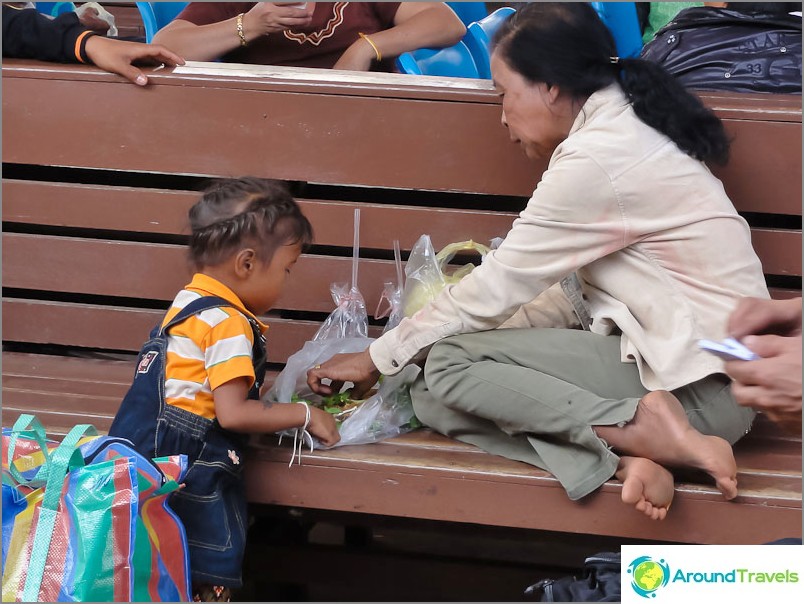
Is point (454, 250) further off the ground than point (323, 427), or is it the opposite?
point (454, 250)

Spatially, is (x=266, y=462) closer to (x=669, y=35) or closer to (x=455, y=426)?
(x=455, y=426)

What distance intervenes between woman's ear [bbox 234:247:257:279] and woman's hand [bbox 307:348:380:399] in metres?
0.32

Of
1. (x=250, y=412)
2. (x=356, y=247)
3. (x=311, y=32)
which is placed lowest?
(x=250, y=412)

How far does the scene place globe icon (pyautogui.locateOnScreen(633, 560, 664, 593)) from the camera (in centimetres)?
188

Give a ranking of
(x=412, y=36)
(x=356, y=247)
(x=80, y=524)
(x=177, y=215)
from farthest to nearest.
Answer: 1. (x=412, y=36)
2. (x=177, y=215)
3. (x=356, y=247)
4. (x=80, y=524)

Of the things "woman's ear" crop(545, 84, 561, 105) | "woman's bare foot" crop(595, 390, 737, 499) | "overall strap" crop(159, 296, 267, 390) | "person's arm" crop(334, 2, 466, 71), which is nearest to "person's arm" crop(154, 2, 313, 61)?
"person's arm" crop(334, 2, 466, 71)

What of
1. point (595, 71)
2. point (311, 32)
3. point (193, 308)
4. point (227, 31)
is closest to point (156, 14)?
point (227, 31)

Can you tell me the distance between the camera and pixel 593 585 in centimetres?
209

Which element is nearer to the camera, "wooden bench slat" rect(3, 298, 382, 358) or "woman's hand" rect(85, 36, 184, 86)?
"woman's hand" rect(85, 36, 184, 86)

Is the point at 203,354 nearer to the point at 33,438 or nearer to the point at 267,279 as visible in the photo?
the point at 267,279

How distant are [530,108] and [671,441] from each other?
0.85 m

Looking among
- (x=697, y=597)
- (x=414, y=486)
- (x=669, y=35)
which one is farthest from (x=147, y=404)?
(x=669, y=35)

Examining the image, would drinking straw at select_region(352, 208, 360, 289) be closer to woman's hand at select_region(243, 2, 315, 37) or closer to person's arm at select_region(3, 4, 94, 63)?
woman's hand at select_region(243, 2, 315, 37)

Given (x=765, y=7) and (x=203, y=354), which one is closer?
(x=203, y=354)
